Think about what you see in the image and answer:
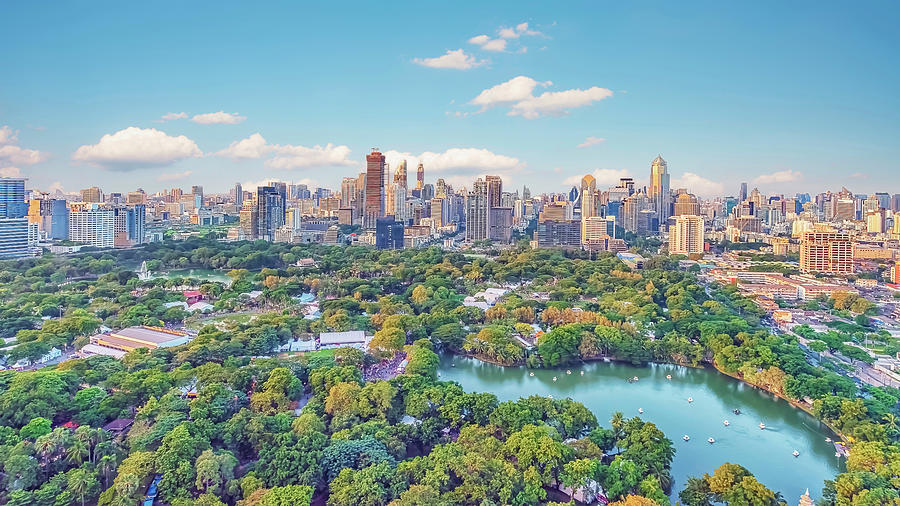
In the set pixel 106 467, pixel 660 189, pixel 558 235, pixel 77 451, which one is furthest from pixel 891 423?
pixel 660 189

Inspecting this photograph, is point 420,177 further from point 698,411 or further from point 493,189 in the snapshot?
point 698,411

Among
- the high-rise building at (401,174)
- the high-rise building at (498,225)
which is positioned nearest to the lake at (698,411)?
the high-rise building at (498,225)

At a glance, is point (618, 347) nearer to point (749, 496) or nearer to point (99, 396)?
point (749, 496)

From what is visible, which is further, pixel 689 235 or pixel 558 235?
pixel 558 235

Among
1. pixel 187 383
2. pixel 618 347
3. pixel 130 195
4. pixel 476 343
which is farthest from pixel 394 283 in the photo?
pixel 130 195

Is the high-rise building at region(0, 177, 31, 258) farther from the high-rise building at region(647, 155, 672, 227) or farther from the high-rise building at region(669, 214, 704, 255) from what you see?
the high-rise building at region(647, 155, 672, 227)

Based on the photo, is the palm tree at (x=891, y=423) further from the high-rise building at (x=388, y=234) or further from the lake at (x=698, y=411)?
the high-rise building at (x=388, y=234)

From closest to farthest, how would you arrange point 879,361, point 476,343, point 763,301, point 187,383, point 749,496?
point 749,496, point 187,383, point 879,361, point 476,343, point 763,301
